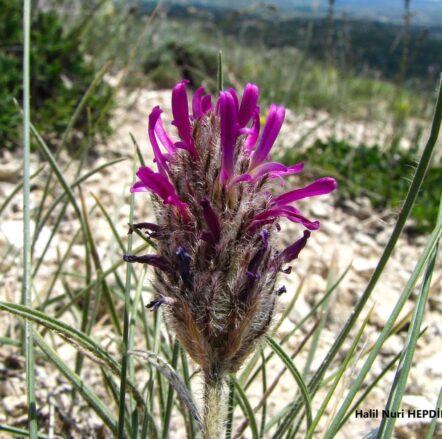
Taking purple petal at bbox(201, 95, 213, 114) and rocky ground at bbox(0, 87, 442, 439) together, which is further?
rocky ground at bbox(0, 87, 442, 439)

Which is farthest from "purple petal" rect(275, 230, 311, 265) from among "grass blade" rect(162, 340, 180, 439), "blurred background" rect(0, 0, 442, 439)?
"grass blade" rect(162, 340, 180, 439)

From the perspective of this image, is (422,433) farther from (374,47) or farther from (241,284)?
(374,47)

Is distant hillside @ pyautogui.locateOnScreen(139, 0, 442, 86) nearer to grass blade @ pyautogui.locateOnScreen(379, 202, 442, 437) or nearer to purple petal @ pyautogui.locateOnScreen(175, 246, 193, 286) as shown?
grass blade @ pyautogui.locateOnScreen(379, 202, 442, 437)

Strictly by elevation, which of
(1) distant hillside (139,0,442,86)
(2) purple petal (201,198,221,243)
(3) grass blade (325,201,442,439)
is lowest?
(3) grass blade (325,201,442,439)

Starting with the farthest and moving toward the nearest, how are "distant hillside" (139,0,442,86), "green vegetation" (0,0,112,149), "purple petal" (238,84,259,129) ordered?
1. "distant hillside" (139,0,442,86)
2. "green vegetation" (0,0,112,149)
3. "purple petal" (238,84,259,129)

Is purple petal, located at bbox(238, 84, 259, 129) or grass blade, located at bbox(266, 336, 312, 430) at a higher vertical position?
purple petal, located at bbox(238, 84, 259, 129)

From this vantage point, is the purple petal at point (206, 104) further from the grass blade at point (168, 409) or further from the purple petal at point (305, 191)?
the grass blade at point (168, 409)

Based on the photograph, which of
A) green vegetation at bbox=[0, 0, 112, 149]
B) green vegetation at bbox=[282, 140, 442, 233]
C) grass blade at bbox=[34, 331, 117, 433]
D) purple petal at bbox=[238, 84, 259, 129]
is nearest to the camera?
purple petal at bbox=[238, 84, 259, 129]
